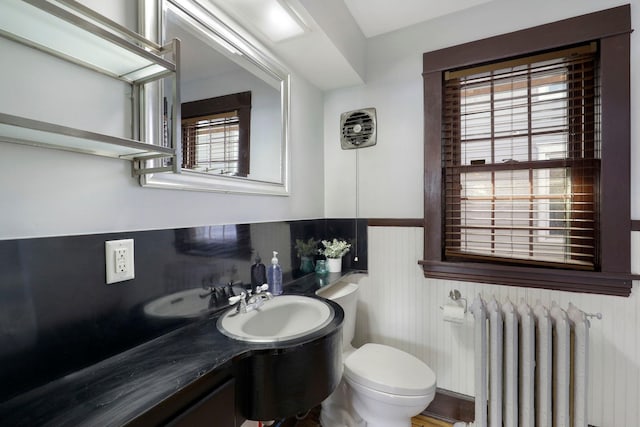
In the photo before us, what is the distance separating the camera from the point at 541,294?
1.58m

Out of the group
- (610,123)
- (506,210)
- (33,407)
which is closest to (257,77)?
(33,407)

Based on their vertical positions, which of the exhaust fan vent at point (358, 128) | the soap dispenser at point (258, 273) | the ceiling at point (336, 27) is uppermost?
the ceiling at point (336, 27)

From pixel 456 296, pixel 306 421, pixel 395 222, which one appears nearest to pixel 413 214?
pixel 395 222

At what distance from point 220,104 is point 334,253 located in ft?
3.77

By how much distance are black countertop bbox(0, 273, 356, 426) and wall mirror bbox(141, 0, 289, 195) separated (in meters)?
0.54

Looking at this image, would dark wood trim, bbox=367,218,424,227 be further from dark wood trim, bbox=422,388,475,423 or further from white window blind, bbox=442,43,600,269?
dark wood trim, bbox=422,388,475,423

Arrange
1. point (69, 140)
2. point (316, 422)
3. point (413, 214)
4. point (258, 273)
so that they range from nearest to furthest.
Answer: point (69, 140) < point (258, 273) < point (316, 422) < point (413, 214)

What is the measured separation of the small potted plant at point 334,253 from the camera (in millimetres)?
1941

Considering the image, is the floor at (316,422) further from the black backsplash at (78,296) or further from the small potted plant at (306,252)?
the black backsplash at (78,296)

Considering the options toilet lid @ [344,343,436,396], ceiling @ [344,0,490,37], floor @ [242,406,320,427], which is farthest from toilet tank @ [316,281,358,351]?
ceiling @ [344,0,490,37]

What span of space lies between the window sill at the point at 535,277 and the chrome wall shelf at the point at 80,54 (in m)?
1.59

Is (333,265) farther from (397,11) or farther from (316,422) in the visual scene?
(397,11)

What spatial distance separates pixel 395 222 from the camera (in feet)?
6.33

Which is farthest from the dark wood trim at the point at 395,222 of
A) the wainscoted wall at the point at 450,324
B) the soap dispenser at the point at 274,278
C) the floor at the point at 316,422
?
the floor at the point at 316,422
